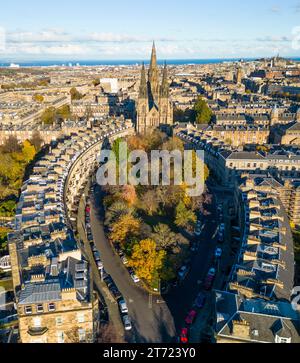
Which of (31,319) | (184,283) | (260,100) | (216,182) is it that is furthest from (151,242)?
(260,100)

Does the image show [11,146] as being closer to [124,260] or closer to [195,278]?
[124,260]

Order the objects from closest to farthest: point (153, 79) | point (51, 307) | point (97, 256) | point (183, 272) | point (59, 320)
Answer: point (51, 307)
point (59, 320)
point (183, 272)
point (97, 256)
point (153, 79)

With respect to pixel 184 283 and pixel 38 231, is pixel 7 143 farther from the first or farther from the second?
pixel 184 283

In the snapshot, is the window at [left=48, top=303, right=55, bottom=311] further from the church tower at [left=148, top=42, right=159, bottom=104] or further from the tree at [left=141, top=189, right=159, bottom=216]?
the church tower at [left=148, top=42, right=159, bottom=104]

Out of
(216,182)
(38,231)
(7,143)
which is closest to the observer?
(38,231)

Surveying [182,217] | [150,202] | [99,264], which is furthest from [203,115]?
[99,264]
